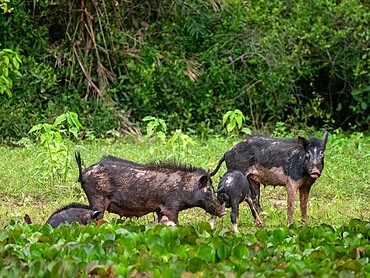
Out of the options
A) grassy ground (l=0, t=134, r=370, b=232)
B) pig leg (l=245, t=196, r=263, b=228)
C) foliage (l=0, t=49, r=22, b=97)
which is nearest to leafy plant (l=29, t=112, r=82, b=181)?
grassy ground (l=0, t=134, r=370, b=232)

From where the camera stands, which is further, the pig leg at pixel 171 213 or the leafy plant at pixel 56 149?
the leafy plant at pixel 56 149

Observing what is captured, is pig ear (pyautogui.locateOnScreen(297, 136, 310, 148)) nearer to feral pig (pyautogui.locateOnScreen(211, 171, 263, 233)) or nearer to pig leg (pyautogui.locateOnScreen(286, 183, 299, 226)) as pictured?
pig leg (pyautogui.locateOnScreen(286, 183, 299, 226))

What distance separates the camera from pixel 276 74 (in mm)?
18250

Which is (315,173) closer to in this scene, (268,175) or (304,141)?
(304,141)

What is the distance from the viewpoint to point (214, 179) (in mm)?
12375

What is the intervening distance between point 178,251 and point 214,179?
255 inches

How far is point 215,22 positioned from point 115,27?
7.06 ft

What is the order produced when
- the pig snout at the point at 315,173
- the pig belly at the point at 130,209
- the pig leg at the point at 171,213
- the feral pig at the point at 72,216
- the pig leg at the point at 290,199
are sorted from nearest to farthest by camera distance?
the feral pig at the point at 72,216
the pig leg at the point at 171,213
the pig belly at the point at 130,209
the pig snout at the point at 315,173
the pig leg at the point at 290,199

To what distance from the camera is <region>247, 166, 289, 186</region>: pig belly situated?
9.94m

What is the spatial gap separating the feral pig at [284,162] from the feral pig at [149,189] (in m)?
0.46

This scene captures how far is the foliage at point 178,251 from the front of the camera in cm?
531

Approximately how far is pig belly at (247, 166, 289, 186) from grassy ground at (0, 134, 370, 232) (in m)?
0.42

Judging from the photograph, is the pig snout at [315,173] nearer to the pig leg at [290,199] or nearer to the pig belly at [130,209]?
the pig leg at [290,199]

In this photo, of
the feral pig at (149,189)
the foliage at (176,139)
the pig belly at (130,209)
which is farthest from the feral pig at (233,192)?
the foliage at (176,139)
